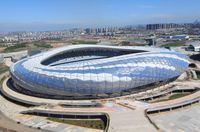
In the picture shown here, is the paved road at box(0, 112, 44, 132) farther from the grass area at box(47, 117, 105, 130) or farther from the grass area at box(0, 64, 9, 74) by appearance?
the grass area at box(0, 64, 9, 74)

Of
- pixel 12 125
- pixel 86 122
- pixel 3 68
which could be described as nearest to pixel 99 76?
pixel 86 122

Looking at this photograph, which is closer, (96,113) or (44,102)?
(96,113)

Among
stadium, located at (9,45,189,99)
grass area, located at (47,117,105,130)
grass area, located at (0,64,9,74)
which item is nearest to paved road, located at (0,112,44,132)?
grass area, located at (47,117,105,130)

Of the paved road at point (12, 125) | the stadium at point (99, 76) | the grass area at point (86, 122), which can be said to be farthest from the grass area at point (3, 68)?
the grass area at point (86, 122)

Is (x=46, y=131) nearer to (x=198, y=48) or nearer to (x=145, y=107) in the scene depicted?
(x=145, y=107)

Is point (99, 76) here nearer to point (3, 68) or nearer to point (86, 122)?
point (86, 122)

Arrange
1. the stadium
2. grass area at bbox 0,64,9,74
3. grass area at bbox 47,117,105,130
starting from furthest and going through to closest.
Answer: grass area at bbox 0,64,9,74 < the stadium < grass area at bbox 47,117,105,130

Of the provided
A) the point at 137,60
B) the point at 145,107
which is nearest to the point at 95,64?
the point at 137,60

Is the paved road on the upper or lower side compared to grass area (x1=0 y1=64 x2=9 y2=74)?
lower
